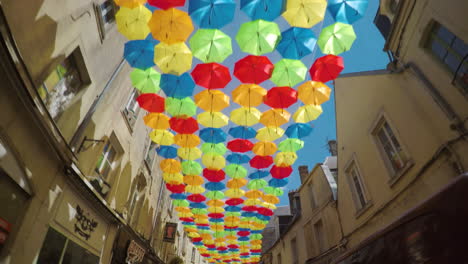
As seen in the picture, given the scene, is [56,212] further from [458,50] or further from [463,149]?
[458,50]

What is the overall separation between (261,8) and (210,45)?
1586 mm

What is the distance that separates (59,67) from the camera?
6.06 meters

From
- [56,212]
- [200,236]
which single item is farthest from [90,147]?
[200,236]

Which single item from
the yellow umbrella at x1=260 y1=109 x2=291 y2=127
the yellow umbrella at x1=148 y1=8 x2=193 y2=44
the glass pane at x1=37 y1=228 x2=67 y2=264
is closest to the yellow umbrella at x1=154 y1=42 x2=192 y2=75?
the yellow umbrella at x1=148 y1=8 x2=193 y2=44

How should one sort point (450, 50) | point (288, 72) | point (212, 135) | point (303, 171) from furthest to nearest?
point (303, 171) → point (212, 135) → point (288, 72) → point (450, 50)

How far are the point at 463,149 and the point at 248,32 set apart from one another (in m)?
5.30

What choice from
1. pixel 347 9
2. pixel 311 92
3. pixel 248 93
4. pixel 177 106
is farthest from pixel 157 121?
pixel 347 9

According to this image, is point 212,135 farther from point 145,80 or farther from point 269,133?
point 145,80

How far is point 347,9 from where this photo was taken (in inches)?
237

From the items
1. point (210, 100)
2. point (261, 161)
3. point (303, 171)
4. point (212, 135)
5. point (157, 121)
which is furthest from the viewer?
point (303, 171)

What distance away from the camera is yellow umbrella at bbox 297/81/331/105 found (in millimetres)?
7812

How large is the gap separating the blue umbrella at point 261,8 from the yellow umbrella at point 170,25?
4.84 feet

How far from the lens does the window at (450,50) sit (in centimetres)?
491

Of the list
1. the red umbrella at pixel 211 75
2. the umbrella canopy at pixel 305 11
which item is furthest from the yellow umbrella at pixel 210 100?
the umbrella canopy at pixel 305 11
